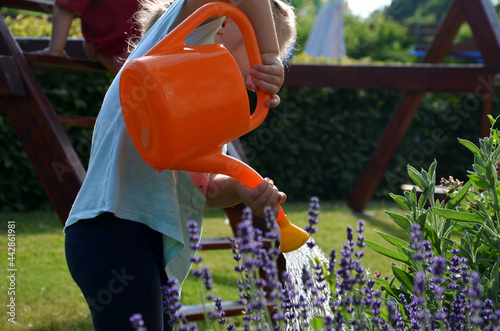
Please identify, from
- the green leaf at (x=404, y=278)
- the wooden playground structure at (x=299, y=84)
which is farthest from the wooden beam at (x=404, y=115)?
the green leaf at (x=404, y=278)

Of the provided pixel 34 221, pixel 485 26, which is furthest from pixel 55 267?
pixel 485 26

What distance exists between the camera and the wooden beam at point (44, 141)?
2.22 metres

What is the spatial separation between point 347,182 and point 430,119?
5.40 ft

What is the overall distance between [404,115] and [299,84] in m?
1.27

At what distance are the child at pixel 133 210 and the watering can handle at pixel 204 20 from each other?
0.03m

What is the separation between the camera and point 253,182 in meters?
1.36

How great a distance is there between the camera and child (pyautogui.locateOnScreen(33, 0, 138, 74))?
2.97 metres

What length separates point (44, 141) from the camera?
91.8 inches

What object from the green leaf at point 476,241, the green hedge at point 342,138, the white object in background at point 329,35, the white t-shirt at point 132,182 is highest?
the green leaf at point 476,241

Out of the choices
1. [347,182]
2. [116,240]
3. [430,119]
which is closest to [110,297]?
[116,240]

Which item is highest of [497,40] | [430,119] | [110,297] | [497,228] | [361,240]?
[361,240]

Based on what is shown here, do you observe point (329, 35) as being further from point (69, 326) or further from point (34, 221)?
point (69, 326)

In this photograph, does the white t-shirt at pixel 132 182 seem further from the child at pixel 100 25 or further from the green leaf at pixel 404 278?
the child at pixel 100 25

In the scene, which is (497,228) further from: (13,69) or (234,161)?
(13,69)
